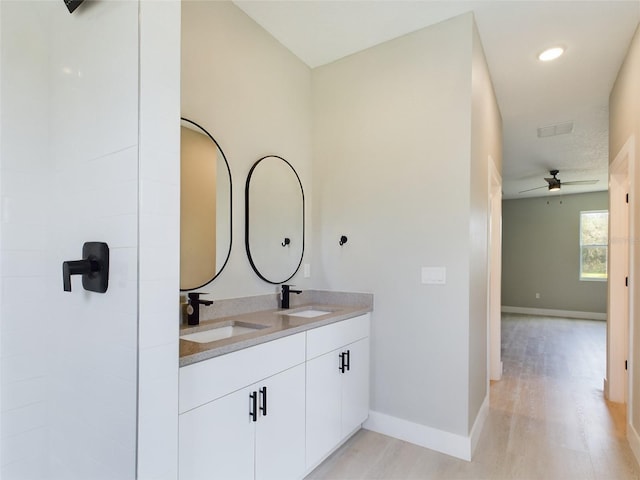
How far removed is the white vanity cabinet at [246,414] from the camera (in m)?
1.29

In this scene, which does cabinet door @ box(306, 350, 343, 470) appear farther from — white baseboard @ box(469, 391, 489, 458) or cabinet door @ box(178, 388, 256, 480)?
white baseboard @ box(469, 391, 489, 458)

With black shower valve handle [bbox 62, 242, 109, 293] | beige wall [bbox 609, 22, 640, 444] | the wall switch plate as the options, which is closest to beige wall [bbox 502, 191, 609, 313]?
beige wall [bbox 609, 22, 640, 444]

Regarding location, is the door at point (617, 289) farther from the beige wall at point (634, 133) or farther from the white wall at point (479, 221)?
the white wall at point (479, 221)

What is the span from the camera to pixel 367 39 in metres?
2.57

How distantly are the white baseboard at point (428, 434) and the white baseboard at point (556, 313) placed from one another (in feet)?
21.7

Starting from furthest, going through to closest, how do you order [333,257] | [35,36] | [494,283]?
[494,283], [333,257], [35,36]

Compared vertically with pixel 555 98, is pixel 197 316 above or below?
below

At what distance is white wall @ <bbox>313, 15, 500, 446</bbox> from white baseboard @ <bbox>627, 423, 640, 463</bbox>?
2.99 feet

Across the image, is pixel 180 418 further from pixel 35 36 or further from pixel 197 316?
pixel 35 36

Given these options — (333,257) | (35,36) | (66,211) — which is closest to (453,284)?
(333,257)

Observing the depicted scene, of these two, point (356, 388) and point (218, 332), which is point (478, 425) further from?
point (218, 332)

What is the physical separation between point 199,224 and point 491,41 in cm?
243

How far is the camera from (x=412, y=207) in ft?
8.02

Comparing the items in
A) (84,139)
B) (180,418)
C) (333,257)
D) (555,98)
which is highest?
(555,98)
